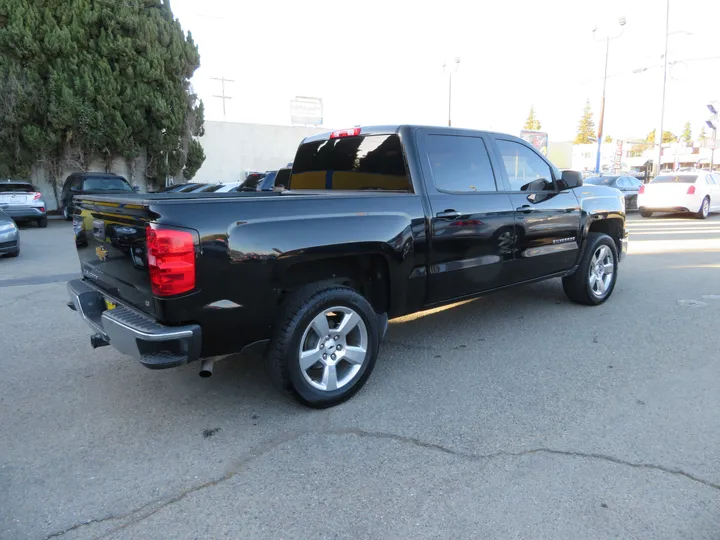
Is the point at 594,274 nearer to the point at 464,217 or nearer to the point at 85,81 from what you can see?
the point at 464,217

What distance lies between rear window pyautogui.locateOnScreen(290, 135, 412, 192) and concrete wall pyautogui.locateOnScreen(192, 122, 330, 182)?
90.4 feet

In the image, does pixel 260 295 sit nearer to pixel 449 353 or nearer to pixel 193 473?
pixel 193 473

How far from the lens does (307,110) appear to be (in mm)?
47594

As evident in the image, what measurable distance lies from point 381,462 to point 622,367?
2475mm

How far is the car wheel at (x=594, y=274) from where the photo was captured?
19.5 ft

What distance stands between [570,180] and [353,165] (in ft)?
7.84

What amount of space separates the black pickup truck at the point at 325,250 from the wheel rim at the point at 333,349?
0.01 metres

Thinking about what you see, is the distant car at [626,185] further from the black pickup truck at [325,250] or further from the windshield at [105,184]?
the windshield at [105,184]

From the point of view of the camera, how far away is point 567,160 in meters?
53.4

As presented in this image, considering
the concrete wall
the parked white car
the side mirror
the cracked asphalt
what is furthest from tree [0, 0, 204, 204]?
the side mirror

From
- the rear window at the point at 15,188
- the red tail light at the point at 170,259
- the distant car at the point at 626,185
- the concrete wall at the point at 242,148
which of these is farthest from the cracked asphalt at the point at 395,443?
the concrete wall at the point at 242,148

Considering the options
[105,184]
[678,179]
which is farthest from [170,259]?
[678,179]

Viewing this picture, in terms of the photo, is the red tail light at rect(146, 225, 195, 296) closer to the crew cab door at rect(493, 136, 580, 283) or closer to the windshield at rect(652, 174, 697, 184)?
the crew cab door at rect(493, 136, 580, 283)

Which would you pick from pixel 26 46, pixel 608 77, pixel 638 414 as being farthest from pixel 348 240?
pixel 608 77
